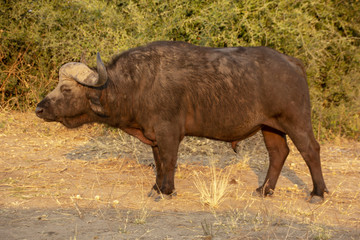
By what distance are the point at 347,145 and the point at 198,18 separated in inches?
167

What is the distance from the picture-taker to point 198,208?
16.1 ft

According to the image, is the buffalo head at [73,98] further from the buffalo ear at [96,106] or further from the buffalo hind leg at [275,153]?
the buffalo hind leg at [275,153]

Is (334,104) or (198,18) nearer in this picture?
(198,18)

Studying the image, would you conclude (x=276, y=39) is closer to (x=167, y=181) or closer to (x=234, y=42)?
(x=234, y=42)

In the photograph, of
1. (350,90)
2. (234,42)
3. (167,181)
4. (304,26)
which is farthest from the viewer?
(350,90)

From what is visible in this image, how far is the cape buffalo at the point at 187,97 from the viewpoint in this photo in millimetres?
5270

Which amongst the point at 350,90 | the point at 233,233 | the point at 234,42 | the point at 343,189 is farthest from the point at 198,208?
the point at 350,90

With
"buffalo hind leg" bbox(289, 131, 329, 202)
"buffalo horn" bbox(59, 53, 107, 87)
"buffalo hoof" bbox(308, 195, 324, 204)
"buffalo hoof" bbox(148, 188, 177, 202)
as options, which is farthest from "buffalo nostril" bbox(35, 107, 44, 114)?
"buffalo hoof" bbox(308, 195, 324, 204)

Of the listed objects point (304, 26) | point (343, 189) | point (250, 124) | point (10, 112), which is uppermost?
point (304, 26)


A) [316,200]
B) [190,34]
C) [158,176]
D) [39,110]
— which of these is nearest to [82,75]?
[39,110]

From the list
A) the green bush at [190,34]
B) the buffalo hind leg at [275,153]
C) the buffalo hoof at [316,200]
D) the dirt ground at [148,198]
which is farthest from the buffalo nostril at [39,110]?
the green bush at [190,34]

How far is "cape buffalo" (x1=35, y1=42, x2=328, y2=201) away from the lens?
5270 millimetres

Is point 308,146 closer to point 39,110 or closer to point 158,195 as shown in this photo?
point 158,195

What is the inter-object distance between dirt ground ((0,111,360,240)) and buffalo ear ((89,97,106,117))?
96cm
